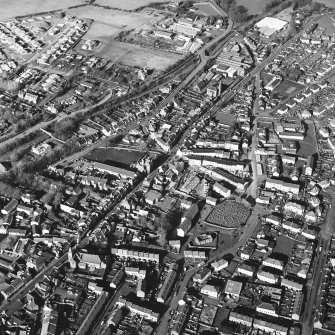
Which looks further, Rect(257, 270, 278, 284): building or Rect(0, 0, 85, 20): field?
Rect(0, 0, 85, 20): field

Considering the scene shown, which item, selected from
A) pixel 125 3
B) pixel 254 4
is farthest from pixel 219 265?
pixel 125 3

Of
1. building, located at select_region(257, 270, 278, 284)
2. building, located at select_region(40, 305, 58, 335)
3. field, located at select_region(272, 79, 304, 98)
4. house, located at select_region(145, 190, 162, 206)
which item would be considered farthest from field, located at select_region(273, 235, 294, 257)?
field, located at select_region(272, 79, 304, 98)

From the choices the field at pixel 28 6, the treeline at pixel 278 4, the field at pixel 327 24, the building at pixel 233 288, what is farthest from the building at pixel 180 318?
the field at pixel 28 6

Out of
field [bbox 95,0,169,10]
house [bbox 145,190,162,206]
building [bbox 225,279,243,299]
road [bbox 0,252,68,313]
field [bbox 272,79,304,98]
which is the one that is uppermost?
building [bbox 225,279,243,299]

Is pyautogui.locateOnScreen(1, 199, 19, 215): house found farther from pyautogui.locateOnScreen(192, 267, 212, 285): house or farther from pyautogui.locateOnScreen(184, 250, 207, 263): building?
pyautogui.locateOnScreen(192, 267, 212, 285): house

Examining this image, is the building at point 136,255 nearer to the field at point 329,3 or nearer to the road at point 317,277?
the road at point 317,277

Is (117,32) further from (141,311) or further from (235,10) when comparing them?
(141,311)

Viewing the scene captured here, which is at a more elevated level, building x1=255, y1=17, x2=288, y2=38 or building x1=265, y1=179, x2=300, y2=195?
building x1=265, y1=179, x2=300, y2=195
